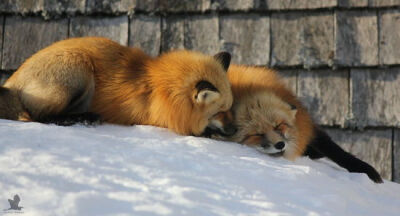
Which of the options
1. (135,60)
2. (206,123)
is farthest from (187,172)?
(135,60)

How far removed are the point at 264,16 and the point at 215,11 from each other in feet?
1.33

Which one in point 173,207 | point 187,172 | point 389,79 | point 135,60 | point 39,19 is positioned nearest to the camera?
point 173,207

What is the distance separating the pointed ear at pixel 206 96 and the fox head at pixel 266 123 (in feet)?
0.79

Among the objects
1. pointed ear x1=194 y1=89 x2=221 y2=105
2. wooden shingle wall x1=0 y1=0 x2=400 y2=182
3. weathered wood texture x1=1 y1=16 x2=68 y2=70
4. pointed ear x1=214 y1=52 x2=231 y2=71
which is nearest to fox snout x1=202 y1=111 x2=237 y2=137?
pointed ear x1=194 y1=89 x2=221 y2=105

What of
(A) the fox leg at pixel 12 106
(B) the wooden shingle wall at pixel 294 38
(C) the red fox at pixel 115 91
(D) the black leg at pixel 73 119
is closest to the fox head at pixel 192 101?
(C) the red fox at pixel 115 91

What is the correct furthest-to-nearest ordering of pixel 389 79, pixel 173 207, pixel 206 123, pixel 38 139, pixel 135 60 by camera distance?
pixel 389 79, pixel 135 60, pixel 206 123, pixel 38 139, pixel 173 207

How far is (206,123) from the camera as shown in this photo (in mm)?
3094

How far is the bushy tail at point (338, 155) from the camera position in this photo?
3.34 metres

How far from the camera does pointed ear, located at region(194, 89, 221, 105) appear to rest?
2.97 metres

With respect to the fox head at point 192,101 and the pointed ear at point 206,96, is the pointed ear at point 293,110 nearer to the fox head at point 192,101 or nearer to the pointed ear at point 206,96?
the fox head at point 192,101

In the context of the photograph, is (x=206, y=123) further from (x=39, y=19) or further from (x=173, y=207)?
(x=39, y=19)

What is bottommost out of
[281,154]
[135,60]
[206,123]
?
[281,154]

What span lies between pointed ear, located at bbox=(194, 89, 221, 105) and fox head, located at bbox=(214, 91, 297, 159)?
0.24 metres

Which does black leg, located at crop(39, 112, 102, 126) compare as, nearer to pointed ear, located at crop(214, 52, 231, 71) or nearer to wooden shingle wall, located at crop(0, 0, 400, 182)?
A: pointed ear, located at crop(214, 52, 231, 71)
